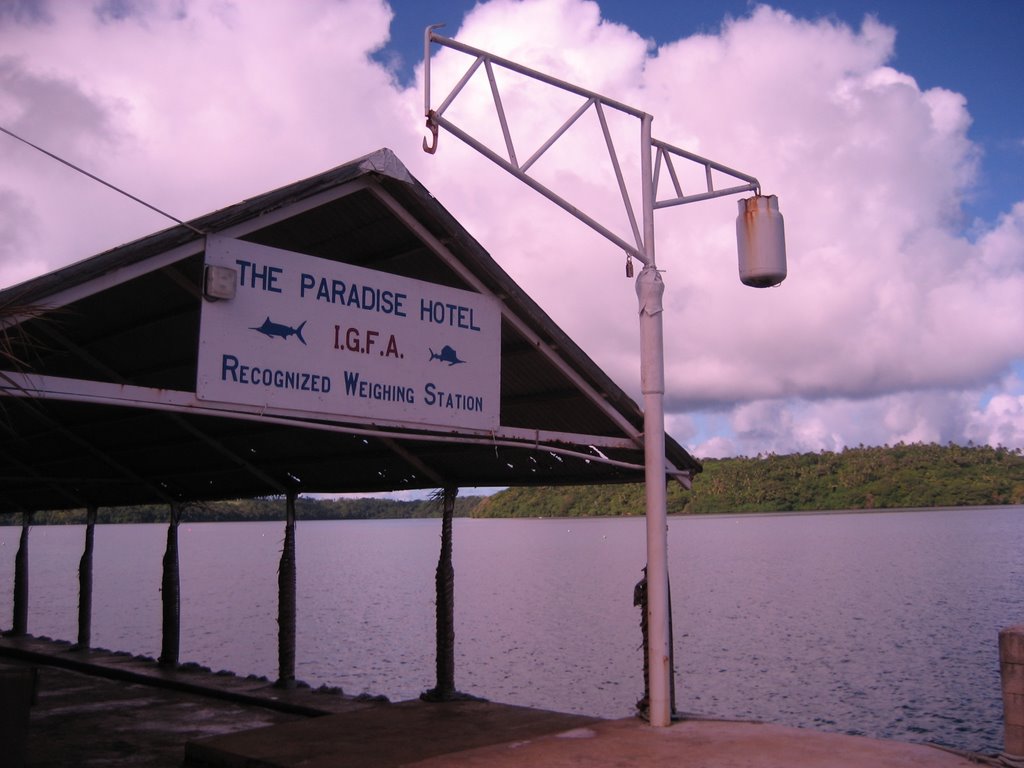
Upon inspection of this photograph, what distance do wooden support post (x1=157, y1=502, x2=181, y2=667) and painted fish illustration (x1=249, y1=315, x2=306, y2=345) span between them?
950 centimetres

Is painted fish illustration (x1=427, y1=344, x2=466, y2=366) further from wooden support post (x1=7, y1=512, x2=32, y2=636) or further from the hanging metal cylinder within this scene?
wooden support post (x1=7, y1=512, x2=32, y2=636)

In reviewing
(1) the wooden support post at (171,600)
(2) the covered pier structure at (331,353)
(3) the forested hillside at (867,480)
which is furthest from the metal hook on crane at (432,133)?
(3) the forested hillside at (867,480)

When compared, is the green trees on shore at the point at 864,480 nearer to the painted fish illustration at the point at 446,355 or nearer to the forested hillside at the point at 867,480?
the forested hillside at the point at 867,480

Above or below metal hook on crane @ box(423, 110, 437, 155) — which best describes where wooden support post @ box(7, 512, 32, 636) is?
below

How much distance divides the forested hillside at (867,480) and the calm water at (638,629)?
186 feet

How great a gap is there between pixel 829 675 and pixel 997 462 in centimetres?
11080

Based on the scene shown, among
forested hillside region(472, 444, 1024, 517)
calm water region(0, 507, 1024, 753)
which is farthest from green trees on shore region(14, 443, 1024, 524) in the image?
calm water region(0, 507, 1024, 753)

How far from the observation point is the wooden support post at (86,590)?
18.5m

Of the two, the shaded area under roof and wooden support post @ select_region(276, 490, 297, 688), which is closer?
the shaded area under roof

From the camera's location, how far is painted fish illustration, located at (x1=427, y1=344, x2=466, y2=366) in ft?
28.9

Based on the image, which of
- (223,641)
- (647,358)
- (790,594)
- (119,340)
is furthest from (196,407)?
(790,594)

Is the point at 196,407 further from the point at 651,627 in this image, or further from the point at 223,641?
the point at 223,641

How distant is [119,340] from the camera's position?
9945 mm

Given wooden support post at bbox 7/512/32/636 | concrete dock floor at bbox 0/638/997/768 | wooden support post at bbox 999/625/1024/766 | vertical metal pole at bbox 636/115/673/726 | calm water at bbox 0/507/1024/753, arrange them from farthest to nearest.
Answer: calm water at bbox 0/507/1024/753, wooden support post at bbox 7/512/32/636, vertical metal pole at bbox 636/115/673/726, concrete dock floor at bbox 0/638/997/768, wooden support post at bbox 999/625/1024/766
